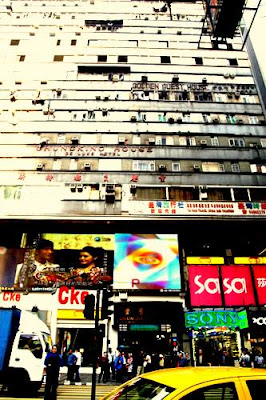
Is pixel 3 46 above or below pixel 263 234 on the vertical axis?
above

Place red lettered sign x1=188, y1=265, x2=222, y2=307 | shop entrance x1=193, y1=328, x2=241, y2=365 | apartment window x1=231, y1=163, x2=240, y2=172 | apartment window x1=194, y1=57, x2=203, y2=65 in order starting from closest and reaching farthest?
shop entrance x1=193, y1=328, x2=241, y2=365
red lettered sign x1=188, y1=265, x2=222, y2=307
apartment window x1=231, y1=163, x2=240, y2=172
apartment window x1=194, y1=57, x2=203, y2=65

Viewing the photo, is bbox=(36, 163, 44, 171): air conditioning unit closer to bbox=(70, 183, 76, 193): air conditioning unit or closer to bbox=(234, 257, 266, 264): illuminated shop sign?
bbox=(70, 183, 76, 193): air conditioning unit

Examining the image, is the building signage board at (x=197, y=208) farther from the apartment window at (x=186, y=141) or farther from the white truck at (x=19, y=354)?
the white truck at (x=19, y=354)

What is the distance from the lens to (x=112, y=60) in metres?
31.1

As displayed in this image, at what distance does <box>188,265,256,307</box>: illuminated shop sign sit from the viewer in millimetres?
19652

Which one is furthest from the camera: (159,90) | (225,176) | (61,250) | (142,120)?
(159,90)

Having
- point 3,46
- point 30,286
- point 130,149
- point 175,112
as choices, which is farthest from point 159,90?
point 30,286

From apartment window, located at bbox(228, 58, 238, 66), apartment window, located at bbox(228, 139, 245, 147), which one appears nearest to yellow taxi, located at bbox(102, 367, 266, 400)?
apartment window, located at bbox(228, 139, 245, 147)

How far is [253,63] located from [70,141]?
24972 mm

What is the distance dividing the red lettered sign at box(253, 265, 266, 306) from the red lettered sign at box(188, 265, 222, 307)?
2577 mm

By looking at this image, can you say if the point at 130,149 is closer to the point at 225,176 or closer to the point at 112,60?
the point at 225,176

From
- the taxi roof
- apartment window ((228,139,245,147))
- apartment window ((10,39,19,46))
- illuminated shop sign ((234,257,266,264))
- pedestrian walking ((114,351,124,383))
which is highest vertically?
apartment window ((10,39,19,46))

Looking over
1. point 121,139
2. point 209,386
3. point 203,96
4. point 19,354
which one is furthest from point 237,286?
point 209,386

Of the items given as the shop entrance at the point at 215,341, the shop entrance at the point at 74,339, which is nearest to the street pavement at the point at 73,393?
the shop entrance at the point at 74,339
